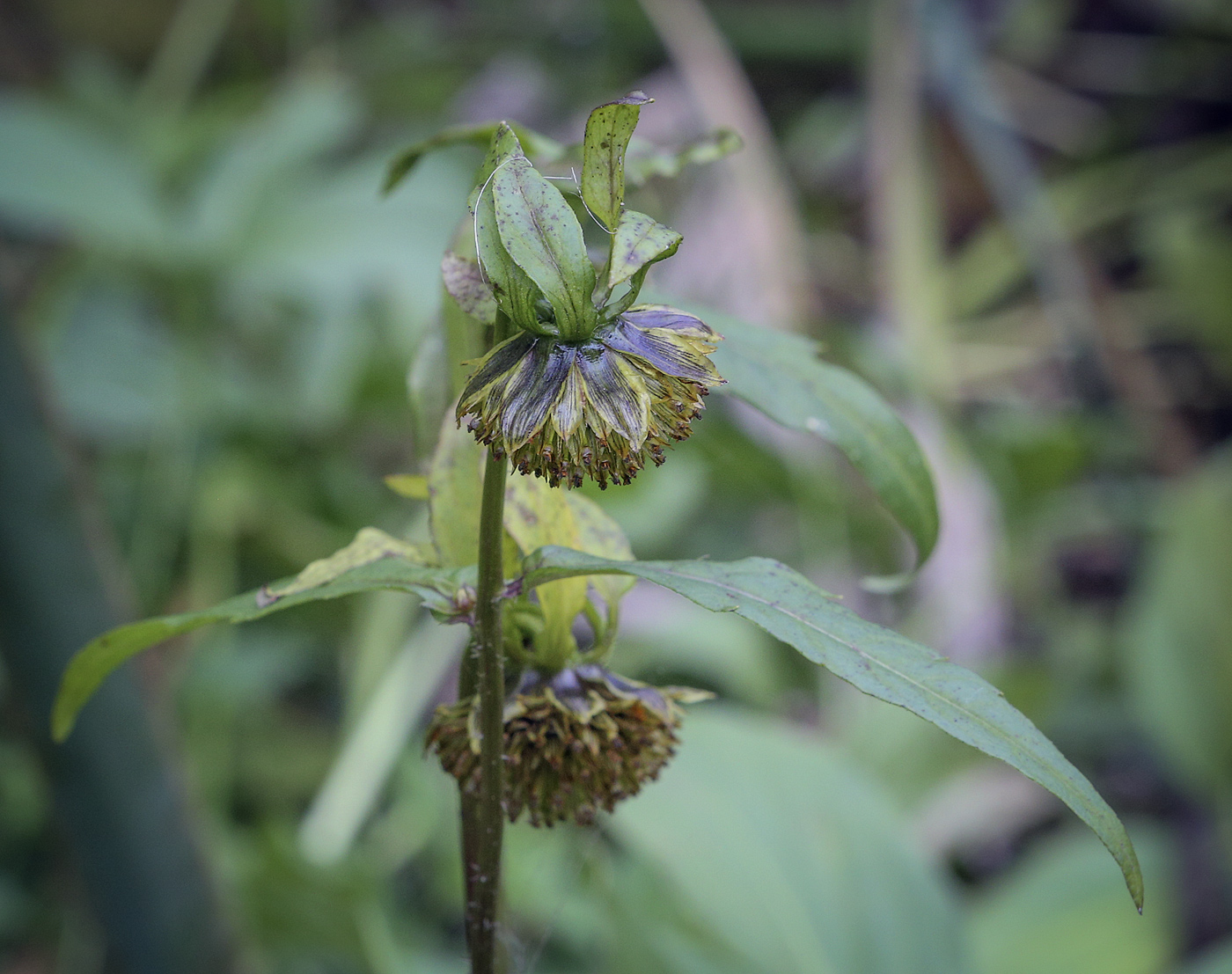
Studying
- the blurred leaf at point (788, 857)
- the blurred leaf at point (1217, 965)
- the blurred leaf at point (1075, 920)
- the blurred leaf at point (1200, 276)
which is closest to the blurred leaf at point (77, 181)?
the blurred leaf at point (788, 857)

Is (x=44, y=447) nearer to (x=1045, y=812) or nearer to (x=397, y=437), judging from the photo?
(x=397, y=437)

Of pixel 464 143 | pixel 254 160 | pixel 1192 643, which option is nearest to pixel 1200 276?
pixel 1192 643

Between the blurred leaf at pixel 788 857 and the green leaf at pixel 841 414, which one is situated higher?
the green leaf at pixel 841 414

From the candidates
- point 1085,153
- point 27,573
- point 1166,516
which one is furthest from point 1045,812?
point 1085,153

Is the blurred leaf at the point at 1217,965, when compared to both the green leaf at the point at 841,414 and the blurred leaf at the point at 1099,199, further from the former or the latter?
the blurred leaf at the point at 1099,199

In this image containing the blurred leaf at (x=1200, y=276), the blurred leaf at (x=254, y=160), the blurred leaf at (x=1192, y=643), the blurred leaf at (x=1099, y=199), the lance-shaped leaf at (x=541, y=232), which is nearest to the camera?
the lance-shaped leaf at (x=541, y=232)

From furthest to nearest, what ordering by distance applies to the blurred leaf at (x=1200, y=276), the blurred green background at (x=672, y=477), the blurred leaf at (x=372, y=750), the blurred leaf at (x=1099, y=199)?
the blurred leaf at (x=1099, y=199) → the blurred leaf at (x=1200, y=276) → the blurred leaf at (x=372, y=750) → the blurred green background at (x=672, y=477)
